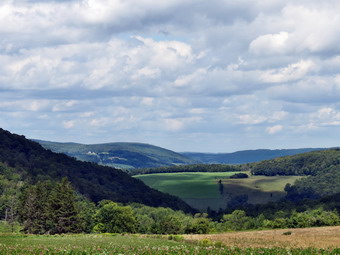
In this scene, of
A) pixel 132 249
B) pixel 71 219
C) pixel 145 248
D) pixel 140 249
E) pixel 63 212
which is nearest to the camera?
pixel 140 249

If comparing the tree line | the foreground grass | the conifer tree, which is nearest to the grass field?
the foreground grass

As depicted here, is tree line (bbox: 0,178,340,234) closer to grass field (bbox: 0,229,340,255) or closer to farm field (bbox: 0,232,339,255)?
grass field (bbox: 0,229,340,255)

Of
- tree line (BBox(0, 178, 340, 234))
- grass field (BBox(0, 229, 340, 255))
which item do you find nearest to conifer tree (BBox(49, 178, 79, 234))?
tree line (BBox(0, 178, 340, 234))

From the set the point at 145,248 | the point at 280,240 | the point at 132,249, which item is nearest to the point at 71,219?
the point at 280,240

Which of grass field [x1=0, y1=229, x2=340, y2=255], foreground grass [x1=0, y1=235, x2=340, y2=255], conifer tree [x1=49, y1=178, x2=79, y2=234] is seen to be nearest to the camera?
foreground grass [x1=0, y1=235, x2=340, y2=255]

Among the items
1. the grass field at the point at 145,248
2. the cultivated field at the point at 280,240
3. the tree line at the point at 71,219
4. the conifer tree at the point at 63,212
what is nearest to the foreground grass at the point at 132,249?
the grass field at the point at 145,248

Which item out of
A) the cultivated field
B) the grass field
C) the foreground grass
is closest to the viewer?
the foreground grass

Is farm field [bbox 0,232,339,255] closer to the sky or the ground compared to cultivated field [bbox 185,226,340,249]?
closer to the sky

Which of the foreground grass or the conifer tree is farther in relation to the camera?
the conifer tree

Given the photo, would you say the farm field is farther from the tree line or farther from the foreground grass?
the tree line

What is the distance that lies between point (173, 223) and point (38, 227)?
50.8 meters

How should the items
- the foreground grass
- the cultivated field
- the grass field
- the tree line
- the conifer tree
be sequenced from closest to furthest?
1. the foreground grass
2. the grass field
3. the cultivated field
4. the conifer tree
5. the tree line

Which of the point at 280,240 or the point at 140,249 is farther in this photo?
the point at 280,240

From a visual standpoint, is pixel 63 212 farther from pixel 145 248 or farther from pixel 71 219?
pixel 145 248
